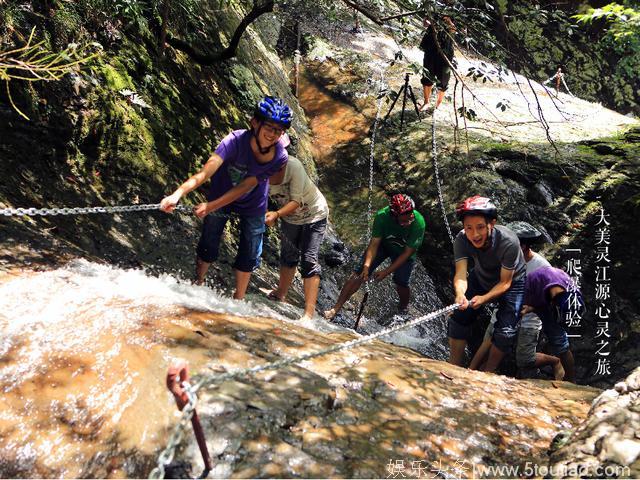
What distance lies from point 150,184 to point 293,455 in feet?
15.6

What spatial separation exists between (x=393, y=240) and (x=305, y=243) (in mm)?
1798

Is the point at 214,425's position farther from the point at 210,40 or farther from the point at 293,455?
the point at 210,40

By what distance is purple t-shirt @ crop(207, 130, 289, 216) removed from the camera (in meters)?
4.60

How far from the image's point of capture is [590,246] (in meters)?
8.84

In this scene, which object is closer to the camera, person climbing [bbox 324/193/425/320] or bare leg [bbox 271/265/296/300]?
bare leg [bbox 271/265/296/300]

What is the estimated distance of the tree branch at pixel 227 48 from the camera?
290 inches

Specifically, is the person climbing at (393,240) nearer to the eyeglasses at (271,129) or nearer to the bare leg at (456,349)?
the bare leg at (456,349)

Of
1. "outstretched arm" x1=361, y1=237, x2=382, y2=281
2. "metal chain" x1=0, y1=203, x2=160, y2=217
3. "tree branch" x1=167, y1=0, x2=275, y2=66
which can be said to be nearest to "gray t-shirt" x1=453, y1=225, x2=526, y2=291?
"outstretched arm" x1=361, y1=237, x2=382, y2=281

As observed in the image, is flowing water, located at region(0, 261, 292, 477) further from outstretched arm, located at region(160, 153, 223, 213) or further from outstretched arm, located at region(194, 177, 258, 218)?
outstretched arm, located at region(194, 177, 258, 218)

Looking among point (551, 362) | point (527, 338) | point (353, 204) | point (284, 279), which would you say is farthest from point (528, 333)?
point (353, 204)

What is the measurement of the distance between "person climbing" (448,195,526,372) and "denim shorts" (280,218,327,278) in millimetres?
1544

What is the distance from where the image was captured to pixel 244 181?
4637 mm

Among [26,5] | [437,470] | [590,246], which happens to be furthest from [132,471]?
[590,246]

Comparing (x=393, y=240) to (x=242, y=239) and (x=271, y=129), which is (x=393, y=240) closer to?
(x=242, y=239)
